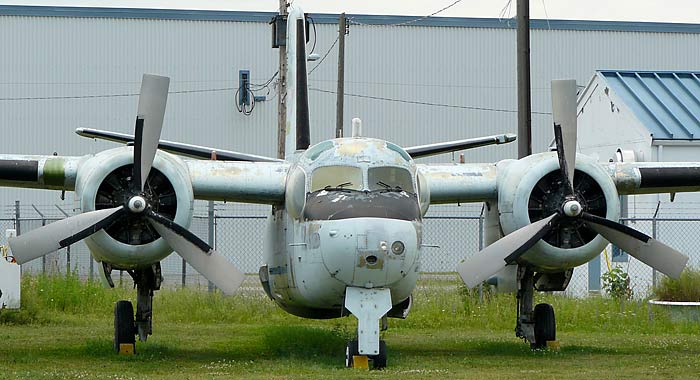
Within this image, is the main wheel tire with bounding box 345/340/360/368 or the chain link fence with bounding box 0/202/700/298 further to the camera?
the chain link fence with bounding box 0/202/700/298

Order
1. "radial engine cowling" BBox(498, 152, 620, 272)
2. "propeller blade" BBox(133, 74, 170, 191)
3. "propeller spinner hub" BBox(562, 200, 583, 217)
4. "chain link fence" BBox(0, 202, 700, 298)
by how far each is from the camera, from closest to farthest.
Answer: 1. "propeller blade" BBox(133, 74, 170, 191)
2. "propeller spinner hub" BBox(562, 200, 583, 217)
3. "radial engine cowling" BBox(498, 152, 620, 272)
4. "chain link fence" BBox(0, 202, 700, 298)

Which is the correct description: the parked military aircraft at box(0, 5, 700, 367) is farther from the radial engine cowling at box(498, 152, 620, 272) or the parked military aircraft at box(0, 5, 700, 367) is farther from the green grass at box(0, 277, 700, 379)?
the green grass at box(0, 277, 700, 379)

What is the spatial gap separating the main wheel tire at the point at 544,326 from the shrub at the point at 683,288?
4.92 meters

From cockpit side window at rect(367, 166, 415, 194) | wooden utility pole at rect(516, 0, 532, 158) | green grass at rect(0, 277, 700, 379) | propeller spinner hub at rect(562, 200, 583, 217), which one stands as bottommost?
green grass at rect(0, 277, 700, 379)

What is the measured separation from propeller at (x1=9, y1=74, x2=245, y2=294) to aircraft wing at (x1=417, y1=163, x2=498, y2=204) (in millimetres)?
3100

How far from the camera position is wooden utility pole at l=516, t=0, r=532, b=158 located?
2309 cm

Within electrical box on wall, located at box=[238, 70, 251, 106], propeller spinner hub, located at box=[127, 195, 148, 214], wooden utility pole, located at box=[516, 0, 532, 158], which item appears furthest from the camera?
electrical box on wall, located at box=[238, 70, 251, 106]

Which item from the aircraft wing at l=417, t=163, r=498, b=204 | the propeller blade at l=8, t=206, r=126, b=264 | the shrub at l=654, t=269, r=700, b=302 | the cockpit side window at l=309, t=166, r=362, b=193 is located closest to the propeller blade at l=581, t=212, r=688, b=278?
the aircraft wing at l=417, t=163, r=498, b=204

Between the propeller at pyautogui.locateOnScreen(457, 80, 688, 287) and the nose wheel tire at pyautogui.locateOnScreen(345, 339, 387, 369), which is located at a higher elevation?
the propeller at pyautogui.locateOnScreen(457, 80, 688, 287)

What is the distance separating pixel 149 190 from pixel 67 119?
3248 cm

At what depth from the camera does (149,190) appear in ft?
49.4

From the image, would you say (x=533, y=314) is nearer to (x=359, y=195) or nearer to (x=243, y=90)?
(x=359, y=195)

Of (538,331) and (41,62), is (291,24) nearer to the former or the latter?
(538,331)

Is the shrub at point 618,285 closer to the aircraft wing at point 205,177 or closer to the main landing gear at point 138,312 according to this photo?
the aircraft wing at point 205,177
